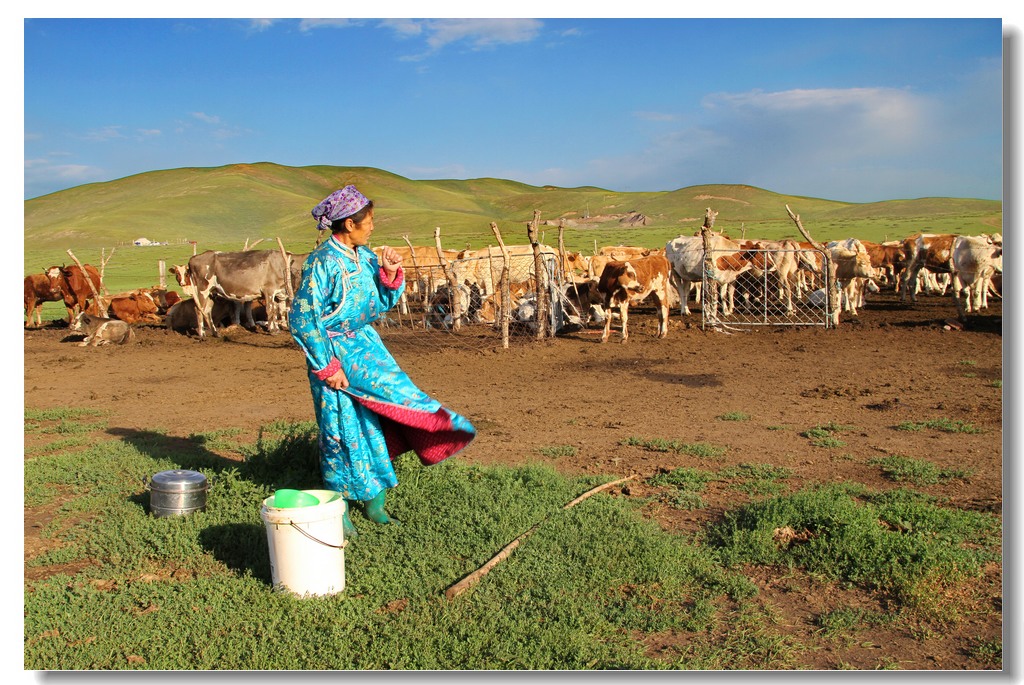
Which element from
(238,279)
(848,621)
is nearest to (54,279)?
(238,279)

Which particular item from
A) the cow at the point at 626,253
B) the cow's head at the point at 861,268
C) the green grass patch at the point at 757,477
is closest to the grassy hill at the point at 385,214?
the cow at the point at 626,253

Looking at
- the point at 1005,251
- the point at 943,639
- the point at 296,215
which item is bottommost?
the point at 943,639

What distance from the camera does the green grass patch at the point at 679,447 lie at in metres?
7.07

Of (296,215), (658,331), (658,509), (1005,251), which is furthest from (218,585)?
(296,215)

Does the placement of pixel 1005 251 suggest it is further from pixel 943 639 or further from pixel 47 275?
pixel 47 275

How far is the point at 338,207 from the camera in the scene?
4.79 meters

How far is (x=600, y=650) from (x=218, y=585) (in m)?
1.97

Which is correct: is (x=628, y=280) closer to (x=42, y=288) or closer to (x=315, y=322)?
(x=315, y=322)

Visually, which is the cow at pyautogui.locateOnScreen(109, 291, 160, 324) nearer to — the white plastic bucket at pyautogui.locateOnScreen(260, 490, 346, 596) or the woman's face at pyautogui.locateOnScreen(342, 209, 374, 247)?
the woman's face at pyautogui.locateOnScreen(342, 209, 374, 247)

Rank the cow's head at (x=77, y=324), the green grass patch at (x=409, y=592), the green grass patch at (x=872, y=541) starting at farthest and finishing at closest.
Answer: the cow's head at (x=77, y=324)
the green grass patch at (x=872, y=541)
the green grass patch at (x=409, y=592)

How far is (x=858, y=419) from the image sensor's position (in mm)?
8445

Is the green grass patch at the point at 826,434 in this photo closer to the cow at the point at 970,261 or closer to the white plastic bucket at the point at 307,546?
the white plastic bucket at the point at 307,546

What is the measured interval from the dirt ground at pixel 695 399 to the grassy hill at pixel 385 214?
25959 millimetres

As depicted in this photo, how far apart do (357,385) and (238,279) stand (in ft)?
45.0
